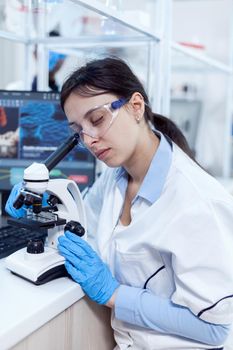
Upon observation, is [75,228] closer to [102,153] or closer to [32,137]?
[102,153]

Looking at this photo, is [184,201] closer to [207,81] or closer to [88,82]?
[88,82]

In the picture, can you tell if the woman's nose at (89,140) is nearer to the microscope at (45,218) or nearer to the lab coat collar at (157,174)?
the microscope at (45,218)

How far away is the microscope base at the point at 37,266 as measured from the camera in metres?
0.86

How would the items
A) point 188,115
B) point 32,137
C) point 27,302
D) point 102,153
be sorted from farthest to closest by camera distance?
point 188,115
point 32,137
point 102,153
point 27,302

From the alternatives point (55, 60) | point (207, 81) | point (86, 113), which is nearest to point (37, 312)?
point (86, 113)

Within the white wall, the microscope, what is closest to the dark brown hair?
the microscope

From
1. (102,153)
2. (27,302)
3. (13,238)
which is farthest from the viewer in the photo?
(13,238)

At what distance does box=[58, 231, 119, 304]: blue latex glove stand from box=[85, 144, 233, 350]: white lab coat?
72 millimetres

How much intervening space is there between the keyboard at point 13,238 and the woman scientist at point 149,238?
16 centimetres

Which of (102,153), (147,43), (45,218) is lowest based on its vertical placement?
(45,218)

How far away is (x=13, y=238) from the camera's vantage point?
1.08 meters

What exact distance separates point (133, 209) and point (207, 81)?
2225mm

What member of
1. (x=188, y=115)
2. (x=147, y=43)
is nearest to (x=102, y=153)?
(x=147, y=43)

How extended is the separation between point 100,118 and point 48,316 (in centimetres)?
44
